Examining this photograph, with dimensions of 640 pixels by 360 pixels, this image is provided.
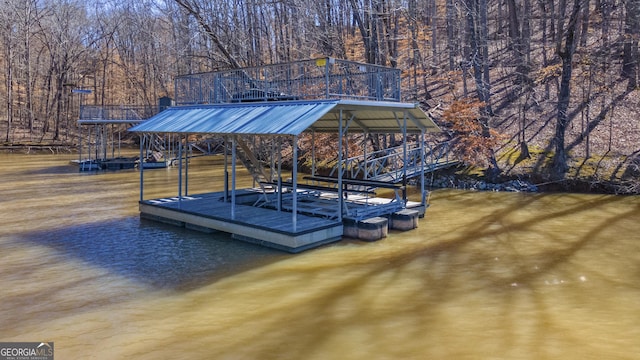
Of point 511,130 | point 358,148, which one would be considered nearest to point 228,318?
point 358,148

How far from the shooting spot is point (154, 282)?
8055 mm

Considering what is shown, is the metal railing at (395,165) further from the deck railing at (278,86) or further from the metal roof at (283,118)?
the deck railing at (278,86)

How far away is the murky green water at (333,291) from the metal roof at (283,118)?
265 centimetres

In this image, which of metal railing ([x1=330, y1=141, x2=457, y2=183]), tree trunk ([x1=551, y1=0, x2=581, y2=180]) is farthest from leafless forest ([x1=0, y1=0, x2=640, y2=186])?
metal railing ([x1=330, y1=141, x2=457, y2=183])

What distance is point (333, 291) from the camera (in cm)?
766

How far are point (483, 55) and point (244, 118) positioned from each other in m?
16.2

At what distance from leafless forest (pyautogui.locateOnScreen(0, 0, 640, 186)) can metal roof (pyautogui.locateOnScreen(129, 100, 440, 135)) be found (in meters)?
7.02

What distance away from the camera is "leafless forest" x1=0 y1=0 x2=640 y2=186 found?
19906 millimetres

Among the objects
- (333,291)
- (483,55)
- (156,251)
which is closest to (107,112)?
(156,251)

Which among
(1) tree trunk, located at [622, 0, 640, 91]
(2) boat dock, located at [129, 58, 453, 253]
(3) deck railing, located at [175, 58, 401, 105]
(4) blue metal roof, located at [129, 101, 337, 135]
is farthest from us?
(1) tree trunk, located at [622, 0, 640, 91]

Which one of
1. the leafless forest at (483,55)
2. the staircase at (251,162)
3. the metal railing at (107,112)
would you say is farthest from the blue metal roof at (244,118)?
the metal railing at (107,112)

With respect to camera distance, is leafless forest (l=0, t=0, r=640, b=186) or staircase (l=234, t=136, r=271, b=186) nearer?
staircase (l=234, t=136, r=271, b=186)

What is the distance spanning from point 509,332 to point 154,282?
5699 millimetres

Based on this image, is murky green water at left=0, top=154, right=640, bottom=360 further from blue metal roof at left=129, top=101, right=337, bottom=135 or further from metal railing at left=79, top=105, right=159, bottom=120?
metal railing at left=79, top=105, right=159, bottom=120
